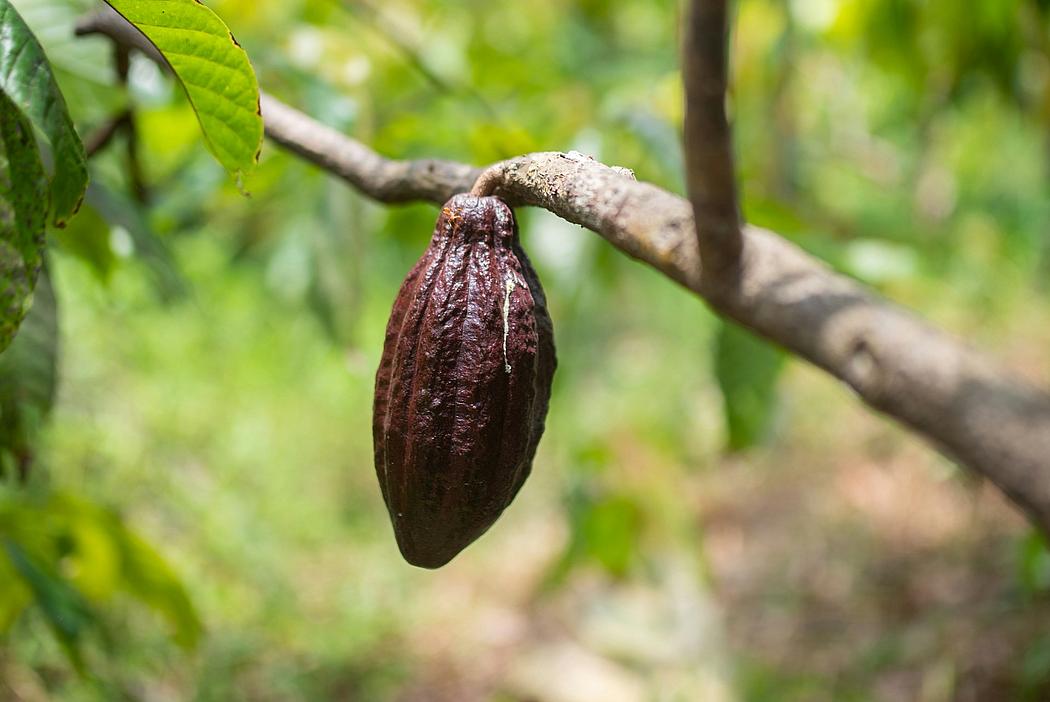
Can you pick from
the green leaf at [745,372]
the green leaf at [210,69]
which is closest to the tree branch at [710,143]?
the green leaf at [210,69]

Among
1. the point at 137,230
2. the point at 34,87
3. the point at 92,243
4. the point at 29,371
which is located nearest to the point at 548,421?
the point at 92,243

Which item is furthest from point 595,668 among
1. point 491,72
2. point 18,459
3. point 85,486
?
point 18,459

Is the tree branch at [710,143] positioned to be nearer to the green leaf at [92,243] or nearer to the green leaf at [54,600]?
the green leaf at [92,243]

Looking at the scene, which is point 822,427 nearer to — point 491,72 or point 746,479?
point 746,479

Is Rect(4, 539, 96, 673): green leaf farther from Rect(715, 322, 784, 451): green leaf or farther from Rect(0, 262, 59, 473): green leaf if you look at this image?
Rect(715, 322, 784, 451): green leaf

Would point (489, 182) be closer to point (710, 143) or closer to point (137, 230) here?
point (710, 143)

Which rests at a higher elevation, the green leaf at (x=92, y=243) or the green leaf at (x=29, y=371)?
the green leaf at (x=92, y=243)

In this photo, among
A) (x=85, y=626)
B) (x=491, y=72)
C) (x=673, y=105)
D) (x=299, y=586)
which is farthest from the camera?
(x=299, y=586)
